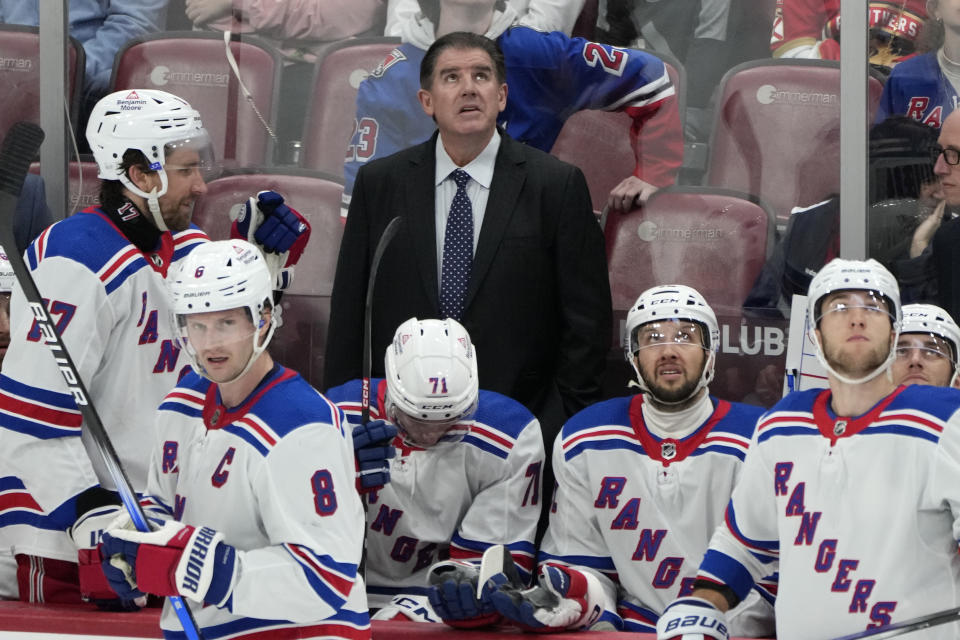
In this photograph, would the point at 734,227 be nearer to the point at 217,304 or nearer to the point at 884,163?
the point at 884,163

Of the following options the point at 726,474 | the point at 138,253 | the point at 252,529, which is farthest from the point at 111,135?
the point at 726,474

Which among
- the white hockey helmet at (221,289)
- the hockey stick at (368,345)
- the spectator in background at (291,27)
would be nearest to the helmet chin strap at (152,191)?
the hockey stick at (368,345)

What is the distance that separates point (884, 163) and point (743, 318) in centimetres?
52

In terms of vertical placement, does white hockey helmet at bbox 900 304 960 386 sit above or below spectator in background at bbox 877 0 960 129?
below

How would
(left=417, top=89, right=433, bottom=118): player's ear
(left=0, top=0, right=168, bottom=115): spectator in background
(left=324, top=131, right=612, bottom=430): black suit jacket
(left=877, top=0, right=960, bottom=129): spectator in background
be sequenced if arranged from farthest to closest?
1. (left=0, top=0, right=168, bottom=115): spectator in background
2. (left=877, top=0, right=960, bottom=129): spectator in background
3. (left=417, top=89, right=433, bottom=118): player's ear
4. (left=324, top=131, right=612, bottom=430): black suit jacket

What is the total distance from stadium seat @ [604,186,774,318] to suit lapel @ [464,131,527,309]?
448 mm

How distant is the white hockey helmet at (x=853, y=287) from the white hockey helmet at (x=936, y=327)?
0.60 metres

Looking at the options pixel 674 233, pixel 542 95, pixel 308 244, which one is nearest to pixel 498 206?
pixel 542 95

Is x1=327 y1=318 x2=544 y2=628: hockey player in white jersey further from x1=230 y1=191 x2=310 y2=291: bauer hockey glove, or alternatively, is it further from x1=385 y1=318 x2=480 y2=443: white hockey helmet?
x1=230 y1=191 x2=310 y2=291: bauer hockey glove

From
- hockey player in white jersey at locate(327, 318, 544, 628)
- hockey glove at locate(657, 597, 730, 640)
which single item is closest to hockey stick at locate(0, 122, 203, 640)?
hockey player in white jersey at locate(327, 318, 544, 628)

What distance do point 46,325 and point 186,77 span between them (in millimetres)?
1490

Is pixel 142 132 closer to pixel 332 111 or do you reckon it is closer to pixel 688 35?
pixel 332 111

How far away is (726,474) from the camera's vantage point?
2.97 m

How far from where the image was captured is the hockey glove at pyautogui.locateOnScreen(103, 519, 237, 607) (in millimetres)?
2158
